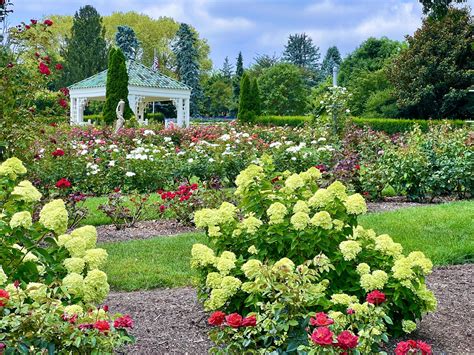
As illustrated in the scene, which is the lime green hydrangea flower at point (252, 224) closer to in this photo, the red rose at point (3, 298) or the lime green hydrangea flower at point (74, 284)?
the lime green hydrangea flower at point (74, 284)

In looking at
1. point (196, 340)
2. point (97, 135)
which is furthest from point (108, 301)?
point (97, 135)

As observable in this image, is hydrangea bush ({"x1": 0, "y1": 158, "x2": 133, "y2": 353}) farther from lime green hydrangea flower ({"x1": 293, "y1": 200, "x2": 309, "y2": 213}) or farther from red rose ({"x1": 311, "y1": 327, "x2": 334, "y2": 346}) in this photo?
lime green hydrangea flower ({"x1": 293, "y1": 200, "x2": 309, "y2": 213})

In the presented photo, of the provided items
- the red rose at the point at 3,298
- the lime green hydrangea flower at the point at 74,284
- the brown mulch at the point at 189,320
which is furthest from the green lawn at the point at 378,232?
the red rose at the point at 3,298

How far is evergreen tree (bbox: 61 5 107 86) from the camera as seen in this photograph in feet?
146

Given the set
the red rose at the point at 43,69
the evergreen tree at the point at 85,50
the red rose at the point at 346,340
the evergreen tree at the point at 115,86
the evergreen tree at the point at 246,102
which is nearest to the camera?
the red rose at the point at 346,340

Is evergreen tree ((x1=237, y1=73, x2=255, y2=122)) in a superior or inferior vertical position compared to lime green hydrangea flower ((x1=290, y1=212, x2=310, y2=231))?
superior

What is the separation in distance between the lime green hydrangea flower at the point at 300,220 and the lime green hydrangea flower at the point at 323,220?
0.06 meters

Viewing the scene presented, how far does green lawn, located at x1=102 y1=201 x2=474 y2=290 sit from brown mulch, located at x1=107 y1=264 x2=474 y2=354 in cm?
39

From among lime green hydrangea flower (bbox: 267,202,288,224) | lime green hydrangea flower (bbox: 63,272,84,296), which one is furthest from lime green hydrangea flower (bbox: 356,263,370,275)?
lime green hydrangea flower (bbox: 63,272,84,296)

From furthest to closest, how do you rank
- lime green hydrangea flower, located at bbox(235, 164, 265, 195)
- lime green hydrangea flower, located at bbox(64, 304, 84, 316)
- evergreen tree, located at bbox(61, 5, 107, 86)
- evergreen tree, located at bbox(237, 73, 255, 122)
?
evergreen tree, located at bbox(61, 5, 107, 86), evergreen tree, located at bbox(237, 73, 255, 122), lime green hydrangea flower, located at bbox(235, 164, 265, 195), lime green hydrangea flower, located at bbox(64, 304, 84, 316)

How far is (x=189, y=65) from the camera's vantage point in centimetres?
5075

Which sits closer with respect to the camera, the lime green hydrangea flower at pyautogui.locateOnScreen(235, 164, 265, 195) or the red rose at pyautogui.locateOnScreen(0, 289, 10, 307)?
A: the red rose at pyautogui.locateOnScreen(0, 289, 10, 307)

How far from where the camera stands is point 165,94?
2833 centimetres

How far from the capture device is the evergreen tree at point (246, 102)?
28.8 m
